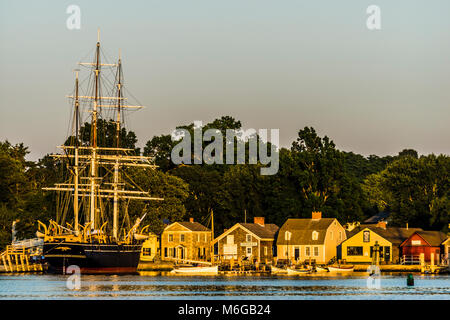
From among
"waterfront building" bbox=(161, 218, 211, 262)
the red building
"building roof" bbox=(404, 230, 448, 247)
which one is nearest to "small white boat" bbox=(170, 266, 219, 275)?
"waterfront building" bbox=(161, 218, 211, 262)

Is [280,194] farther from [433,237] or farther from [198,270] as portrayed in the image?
[198,270]

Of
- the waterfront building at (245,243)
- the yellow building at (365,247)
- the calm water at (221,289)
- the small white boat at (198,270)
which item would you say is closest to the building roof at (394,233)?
the yellow building at (365,247)

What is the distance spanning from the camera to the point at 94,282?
8556 cm

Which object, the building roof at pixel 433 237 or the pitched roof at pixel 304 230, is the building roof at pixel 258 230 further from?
the building roof at pixel 433 237

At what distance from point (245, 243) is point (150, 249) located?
47.7ft

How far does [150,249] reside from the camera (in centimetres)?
13062

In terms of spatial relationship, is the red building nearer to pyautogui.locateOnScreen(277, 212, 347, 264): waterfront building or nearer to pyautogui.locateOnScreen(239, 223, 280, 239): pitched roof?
pyautogui.locateOnScreen(277, 212, 347, 264): waterfront building

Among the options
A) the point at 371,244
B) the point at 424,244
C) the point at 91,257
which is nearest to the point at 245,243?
the point at 371,244

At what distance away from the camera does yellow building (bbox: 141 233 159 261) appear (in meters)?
129

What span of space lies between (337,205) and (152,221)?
2555 cm

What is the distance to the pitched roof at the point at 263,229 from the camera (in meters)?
125

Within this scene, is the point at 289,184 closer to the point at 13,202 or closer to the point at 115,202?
the point at 115,202
